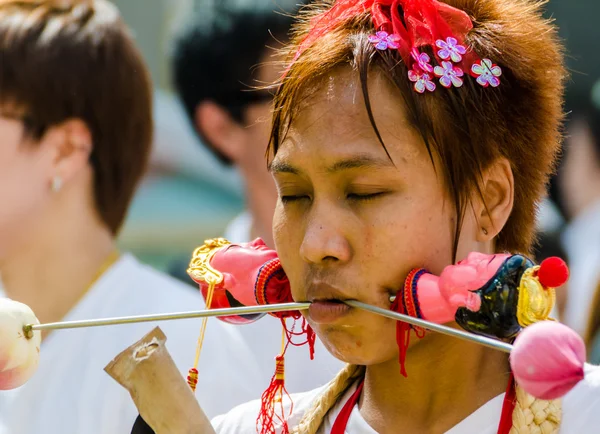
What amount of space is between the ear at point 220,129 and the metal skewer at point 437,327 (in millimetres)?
2132

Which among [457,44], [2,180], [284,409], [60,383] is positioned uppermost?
[457,44]

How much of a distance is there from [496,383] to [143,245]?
230cm

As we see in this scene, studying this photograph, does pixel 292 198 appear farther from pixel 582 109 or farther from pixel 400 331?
pixel 582 109

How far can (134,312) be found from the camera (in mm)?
2861

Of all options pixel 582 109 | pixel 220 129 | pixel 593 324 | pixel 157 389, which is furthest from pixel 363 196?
pixel 582 109

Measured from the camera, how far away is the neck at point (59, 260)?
3.02m

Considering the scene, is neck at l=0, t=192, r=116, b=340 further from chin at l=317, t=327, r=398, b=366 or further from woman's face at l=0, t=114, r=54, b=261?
chin at l=317, t=327, r=398, b=366

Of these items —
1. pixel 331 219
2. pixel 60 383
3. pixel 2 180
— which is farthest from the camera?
pixel 2 180

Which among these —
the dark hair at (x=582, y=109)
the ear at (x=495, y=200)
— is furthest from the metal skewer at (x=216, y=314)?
the dark hair at (x=582, y=109)

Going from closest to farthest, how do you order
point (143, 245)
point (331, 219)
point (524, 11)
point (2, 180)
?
point (331, 219)
point (524, 11)
point (2, 180)
point (143, 245)

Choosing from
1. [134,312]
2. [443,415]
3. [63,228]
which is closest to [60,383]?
[134,312]

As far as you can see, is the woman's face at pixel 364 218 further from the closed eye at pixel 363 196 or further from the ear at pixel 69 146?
the ear at pixel 69 146

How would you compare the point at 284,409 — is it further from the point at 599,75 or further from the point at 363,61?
the point at 599,75

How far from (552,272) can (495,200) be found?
29cm
